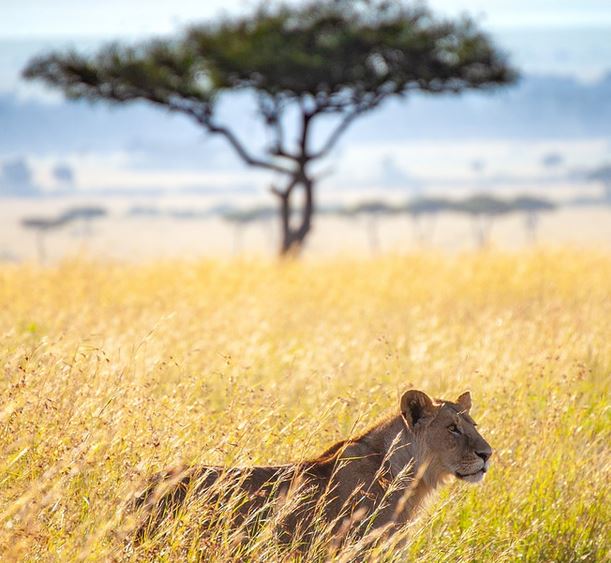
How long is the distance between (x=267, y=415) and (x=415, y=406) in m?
0.76

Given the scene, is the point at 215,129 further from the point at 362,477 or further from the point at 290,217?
the point at 362,477

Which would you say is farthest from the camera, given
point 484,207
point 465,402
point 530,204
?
point 484,207

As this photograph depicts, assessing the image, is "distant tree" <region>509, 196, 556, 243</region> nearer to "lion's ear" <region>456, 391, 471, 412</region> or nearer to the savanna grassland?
the savanna grassland

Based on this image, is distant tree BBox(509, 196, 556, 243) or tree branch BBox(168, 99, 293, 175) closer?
tree branch BBox(168, 99, 293, 175)

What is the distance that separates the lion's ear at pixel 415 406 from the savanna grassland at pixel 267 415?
1.58ft

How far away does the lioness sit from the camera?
15.5 feet

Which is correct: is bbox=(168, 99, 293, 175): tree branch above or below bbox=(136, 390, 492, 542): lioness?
above

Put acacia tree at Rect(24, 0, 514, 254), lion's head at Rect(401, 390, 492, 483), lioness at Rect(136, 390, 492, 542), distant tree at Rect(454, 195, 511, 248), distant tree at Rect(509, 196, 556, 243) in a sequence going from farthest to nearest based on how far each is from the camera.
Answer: distant tree at Rect(454, 195, 511, 248) < distant tree at Rect(509, 196, 556, 243) < acacia tree at Rect(24, 0, 514, 254) < lion's head at Rect(401, 390, 492, 483) < lioness at Rect(136, 390, 492, 542)

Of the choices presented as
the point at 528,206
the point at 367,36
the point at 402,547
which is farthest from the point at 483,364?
the point at 528,206

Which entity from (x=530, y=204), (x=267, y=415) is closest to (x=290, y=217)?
(x=267, y=415)

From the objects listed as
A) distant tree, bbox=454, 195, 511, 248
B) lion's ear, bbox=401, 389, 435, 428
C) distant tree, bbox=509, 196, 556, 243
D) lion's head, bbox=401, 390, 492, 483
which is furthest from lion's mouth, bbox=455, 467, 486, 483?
distant tree, bbox=509, 196, 556, 243

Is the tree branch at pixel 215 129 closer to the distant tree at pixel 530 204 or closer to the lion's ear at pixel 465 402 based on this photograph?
the lion's ear at pixel 465 402

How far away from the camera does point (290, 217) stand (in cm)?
2661

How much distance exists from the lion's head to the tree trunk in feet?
67.7
